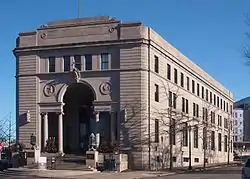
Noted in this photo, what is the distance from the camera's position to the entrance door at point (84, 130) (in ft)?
198

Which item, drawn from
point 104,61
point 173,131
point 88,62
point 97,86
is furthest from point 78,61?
point 173,131

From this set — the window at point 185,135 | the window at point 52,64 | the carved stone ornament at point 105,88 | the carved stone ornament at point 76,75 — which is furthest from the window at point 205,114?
the window at point 52,64

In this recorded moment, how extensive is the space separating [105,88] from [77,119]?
332 inches

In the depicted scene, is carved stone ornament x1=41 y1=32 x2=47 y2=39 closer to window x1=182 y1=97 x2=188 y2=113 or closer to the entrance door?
the entrance door

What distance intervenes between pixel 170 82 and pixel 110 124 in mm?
11041

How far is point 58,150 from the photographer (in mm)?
55438

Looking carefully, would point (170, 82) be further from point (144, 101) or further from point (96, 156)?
point (96, 156)

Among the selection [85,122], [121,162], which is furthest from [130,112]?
[85,122]

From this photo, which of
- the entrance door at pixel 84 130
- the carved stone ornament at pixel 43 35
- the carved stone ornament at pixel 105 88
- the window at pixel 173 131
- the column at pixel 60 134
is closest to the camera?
the carved stone ornament at pixel 105 88

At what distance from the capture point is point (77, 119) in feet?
201

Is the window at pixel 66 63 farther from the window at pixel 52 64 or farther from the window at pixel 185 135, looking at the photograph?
the window at pixel 185 135

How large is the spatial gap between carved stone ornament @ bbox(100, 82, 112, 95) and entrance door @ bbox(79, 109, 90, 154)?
25.9ft

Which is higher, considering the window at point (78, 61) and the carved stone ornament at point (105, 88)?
the window at point (78, 61)

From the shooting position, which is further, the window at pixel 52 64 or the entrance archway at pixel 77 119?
the entrance archway at pixel 77 119
